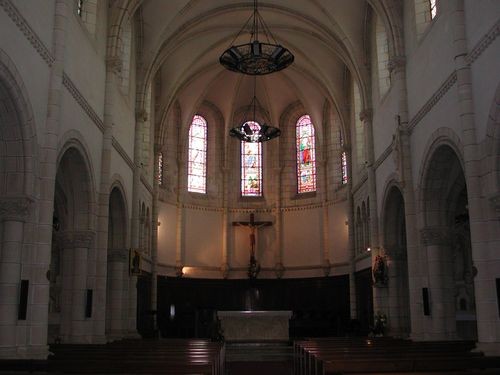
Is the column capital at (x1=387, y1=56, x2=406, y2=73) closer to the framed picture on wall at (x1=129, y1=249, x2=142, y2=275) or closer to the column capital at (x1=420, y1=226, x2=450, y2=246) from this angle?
the column capital at (x1=420, y1=226, x2=450, y2=246)

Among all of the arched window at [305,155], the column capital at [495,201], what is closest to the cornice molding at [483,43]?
the column capital at [495,201]

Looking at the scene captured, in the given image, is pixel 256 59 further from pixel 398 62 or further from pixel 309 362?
pixel 309 362

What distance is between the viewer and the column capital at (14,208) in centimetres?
1365

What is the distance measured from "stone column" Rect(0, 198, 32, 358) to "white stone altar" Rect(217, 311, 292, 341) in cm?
1202

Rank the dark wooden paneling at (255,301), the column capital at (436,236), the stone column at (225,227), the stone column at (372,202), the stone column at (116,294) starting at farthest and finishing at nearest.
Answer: the stone column at (225,227), the dark wooden paneling at (255,301), the stone column at (372,202), the stone column at (116,294), the column capital at (436,236)

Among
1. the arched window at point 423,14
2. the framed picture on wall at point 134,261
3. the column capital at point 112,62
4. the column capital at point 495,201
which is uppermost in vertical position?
the arched window at point 423,14

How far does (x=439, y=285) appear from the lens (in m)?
18.8

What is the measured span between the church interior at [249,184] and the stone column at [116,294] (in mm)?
73

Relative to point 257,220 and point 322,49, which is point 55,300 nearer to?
point 257,220

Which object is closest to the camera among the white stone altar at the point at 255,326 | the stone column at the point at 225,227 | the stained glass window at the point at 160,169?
the white stone altar at the point at 255,326

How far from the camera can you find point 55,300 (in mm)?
23938

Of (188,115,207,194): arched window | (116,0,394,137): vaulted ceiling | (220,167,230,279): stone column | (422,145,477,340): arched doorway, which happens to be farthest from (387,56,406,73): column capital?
(188,115,207,194): arched window

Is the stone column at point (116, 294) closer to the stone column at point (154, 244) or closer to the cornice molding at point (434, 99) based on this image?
the stone column at point (154, 244)

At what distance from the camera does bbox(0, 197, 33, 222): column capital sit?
44.8 feet
